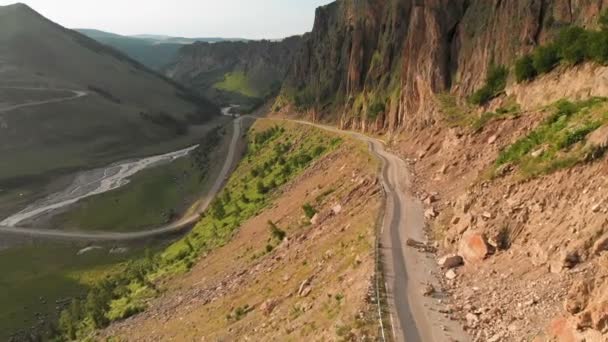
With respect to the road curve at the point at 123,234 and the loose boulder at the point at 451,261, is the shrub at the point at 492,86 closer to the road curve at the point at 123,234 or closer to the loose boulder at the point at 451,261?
the loose boulder at the point at 451,261

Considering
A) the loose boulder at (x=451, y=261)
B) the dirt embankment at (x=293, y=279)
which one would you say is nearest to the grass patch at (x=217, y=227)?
the dirt embankment at (x=293, y=279)

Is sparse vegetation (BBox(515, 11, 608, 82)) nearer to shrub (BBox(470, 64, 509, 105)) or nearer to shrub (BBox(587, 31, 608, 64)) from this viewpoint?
shrub (BBox(587, 31, 608, 64))

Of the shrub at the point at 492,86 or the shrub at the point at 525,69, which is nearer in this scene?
the shrub at the point at 525,69

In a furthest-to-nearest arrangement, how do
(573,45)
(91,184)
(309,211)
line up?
(91,184), (309,211), (573,45)

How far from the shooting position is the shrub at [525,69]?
139 ft

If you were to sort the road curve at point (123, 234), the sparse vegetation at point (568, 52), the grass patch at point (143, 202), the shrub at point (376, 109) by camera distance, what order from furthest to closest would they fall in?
the grass patch at point (143, 202) → the road curve at point (123, 234) → the shrub at point (376, 109) → the sparse vegetation at point (568, 52)

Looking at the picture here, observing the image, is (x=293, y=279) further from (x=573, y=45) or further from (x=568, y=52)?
(x=573, y=45)

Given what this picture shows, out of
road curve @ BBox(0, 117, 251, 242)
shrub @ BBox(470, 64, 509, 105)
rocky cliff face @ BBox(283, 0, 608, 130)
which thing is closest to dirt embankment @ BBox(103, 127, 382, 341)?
shrub @ BBox(470, 64, 509, 105)

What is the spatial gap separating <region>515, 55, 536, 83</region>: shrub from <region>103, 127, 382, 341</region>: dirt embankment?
543 inches

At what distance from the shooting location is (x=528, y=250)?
73.0 feet

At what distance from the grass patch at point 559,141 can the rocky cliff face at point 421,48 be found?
14.1 m

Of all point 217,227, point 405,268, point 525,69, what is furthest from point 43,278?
point 525,69

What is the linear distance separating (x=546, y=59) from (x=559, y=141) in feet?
56.2

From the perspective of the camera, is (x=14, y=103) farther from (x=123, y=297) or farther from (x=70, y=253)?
(x=123, y=297)
